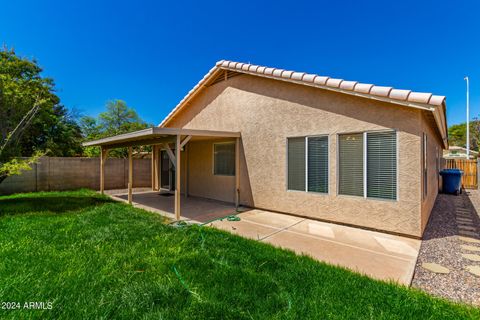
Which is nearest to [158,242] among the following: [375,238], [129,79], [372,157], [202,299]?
[202,299]

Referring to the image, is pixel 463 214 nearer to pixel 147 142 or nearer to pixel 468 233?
pixel 468 233

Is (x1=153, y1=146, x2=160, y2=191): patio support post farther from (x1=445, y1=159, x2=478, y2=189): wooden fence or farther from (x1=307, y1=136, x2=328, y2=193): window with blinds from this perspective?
(x1=445, y1=159, x2=478, y2=189): wooden fence

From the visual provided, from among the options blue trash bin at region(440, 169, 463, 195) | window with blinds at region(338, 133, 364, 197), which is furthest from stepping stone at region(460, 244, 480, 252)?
blue trash bin at region(440, 169, 463, 195)

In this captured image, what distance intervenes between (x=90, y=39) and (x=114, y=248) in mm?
14908

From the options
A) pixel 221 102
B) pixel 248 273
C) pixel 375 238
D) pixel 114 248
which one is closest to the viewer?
pixel 248 273

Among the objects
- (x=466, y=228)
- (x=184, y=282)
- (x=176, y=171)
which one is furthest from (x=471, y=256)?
(x=176, y=171)

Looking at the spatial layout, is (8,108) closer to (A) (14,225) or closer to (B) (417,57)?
(A) (14,225)

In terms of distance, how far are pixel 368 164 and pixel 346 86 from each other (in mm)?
2112

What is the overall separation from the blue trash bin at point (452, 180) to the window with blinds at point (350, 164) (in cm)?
951

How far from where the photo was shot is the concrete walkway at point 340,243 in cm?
356

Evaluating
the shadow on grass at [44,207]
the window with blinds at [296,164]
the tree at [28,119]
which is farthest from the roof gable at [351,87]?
the shadow on grass at [44,207]

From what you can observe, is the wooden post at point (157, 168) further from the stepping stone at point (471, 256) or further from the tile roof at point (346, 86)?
the stepping stone at point (471, 256)

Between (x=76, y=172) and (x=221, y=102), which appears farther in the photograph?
(x=76, y=172)

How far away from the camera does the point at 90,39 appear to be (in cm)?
1316
